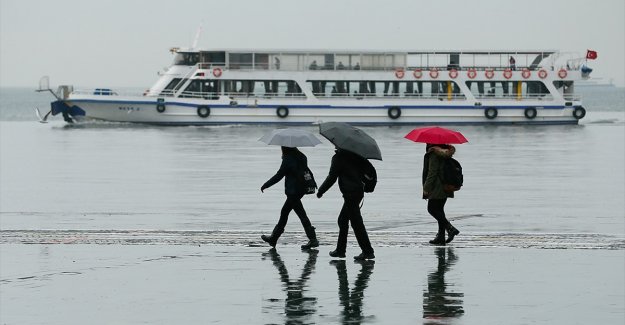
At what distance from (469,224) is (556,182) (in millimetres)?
9657

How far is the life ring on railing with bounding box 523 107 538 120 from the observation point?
68.9 meters

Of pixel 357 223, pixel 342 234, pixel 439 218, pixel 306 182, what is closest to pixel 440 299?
pixel 357 223

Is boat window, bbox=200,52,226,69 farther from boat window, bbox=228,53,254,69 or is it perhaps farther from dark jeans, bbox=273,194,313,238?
dark jeans, bbox=273,194,313,238

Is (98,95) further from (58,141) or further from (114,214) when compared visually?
(114,214)

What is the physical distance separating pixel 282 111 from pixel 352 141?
53.1 meters

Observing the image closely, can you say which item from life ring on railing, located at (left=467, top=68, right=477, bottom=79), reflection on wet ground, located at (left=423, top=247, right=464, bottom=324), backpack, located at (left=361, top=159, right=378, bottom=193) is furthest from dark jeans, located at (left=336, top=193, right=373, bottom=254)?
life ring on railing, located at (left=467, top=68, right=477, bottom=79)

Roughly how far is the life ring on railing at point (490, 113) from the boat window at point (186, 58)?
15.7 m

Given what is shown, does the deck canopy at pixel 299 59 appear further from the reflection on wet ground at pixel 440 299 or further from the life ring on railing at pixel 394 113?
the reflection on wet ground at pixel 440 299

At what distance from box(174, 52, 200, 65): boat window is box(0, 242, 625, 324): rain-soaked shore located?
5390cm

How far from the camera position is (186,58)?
6906cm

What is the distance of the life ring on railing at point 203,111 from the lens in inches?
2645

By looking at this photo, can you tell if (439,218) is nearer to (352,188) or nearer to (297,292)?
(352,188)

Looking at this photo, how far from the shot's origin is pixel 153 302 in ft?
37.5

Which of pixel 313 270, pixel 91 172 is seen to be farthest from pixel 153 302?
pixel 91 172
